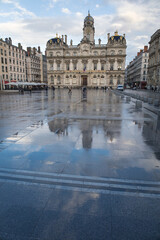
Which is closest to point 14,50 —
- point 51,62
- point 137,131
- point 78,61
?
point 51,62

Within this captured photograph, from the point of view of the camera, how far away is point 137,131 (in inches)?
296

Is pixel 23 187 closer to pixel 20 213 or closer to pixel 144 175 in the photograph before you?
pixel 20 213

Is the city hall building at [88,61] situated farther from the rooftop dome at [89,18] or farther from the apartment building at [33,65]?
the apartment building at [33,65]

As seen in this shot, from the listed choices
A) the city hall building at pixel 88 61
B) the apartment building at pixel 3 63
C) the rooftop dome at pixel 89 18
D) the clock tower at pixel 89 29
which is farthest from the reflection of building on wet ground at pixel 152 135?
the rooftop dome at pixel 89 18

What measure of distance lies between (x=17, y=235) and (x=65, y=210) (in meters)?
0.79

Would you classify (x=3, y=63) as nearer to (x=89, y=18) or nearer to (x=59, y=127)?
(x=89, y=18)

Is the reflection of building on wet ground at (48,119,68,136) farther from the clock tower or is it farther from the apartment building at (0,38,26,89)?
the clock tower

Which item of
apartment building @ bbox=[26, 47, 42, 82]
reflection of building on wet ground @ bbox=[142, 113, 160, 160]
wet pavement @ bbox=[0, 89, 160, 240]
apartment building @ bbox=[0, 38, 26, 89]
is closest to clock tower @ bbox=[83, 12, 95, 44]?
apartment building @ bbox=[26, 47, 42, 82]

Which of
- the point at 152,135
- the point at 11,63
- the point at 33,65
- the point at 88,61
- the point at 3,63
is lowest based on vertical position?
the point at 152,135

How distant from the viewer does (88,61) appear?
7506 centimetres

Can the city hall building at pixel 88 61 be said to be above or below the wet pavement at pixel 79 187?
above

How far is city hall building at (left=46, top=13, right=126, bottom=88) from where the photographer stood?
72562 millimetres

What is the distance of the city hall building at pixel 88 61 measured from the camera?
72.6 metres

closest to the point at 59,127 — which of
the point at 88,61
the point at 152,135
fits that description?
the point at 152,135
